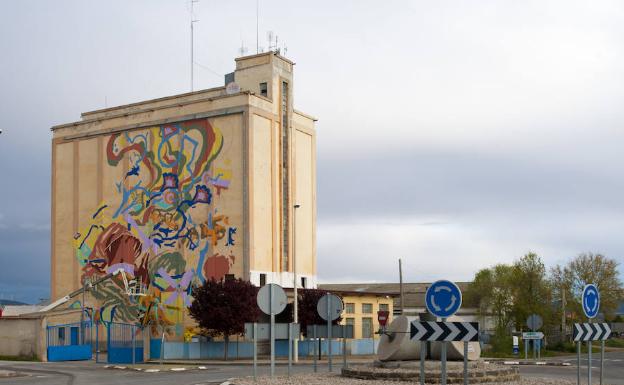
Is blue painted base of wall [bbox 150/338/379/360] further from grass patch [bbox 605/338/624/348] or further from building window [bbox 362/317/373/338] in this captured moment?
grass patch [bbox 605/338/624/348]

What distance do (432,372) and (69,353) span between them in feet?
101

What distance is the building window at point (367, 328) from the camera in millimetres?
65562

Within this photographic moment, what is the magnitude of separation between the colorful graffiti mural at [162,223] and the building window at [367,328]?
1113 centimetres

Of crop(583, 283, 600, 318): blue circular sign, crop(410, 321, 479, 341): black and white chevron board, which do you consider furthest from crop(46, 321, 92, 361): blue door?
crop(410, 321, 479, 341): black and white chevron board

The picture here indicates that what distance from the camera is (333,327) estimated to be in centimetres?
2697

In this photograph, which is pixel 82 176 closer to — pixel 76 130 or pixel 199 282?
pixel 76 130

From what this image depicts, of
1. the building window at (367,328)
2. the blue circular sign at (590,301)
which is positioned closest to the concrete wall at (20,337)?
the building window at (367,328)

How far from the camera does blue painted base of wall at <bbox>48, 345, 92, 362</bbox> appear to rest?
152 ft

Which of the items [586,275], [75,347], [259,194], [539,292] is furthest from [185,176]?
[586,275]

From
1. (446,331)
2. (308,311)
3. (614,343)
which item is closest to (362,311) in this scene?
(308,311)

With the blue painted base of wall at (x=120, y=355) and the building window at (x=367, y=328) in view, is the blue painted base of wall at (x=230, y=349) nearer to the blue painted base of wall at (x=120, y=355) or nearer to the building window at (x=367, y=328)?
the building window at (x=367, y=328)

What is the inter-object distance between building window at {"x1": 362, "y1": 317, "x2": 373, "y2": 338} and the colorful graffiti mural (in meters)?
11.1

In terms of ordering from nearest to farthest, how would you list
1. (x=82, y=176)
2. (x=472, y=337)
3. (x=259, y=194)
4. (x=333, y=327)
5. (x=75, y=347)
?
(x=472, y=337) < (x=333, y=327) < (x=75, y=347) < (x=259, y=194) < (x=82, y=176)

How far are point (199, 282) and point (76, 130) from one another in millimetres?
20039
